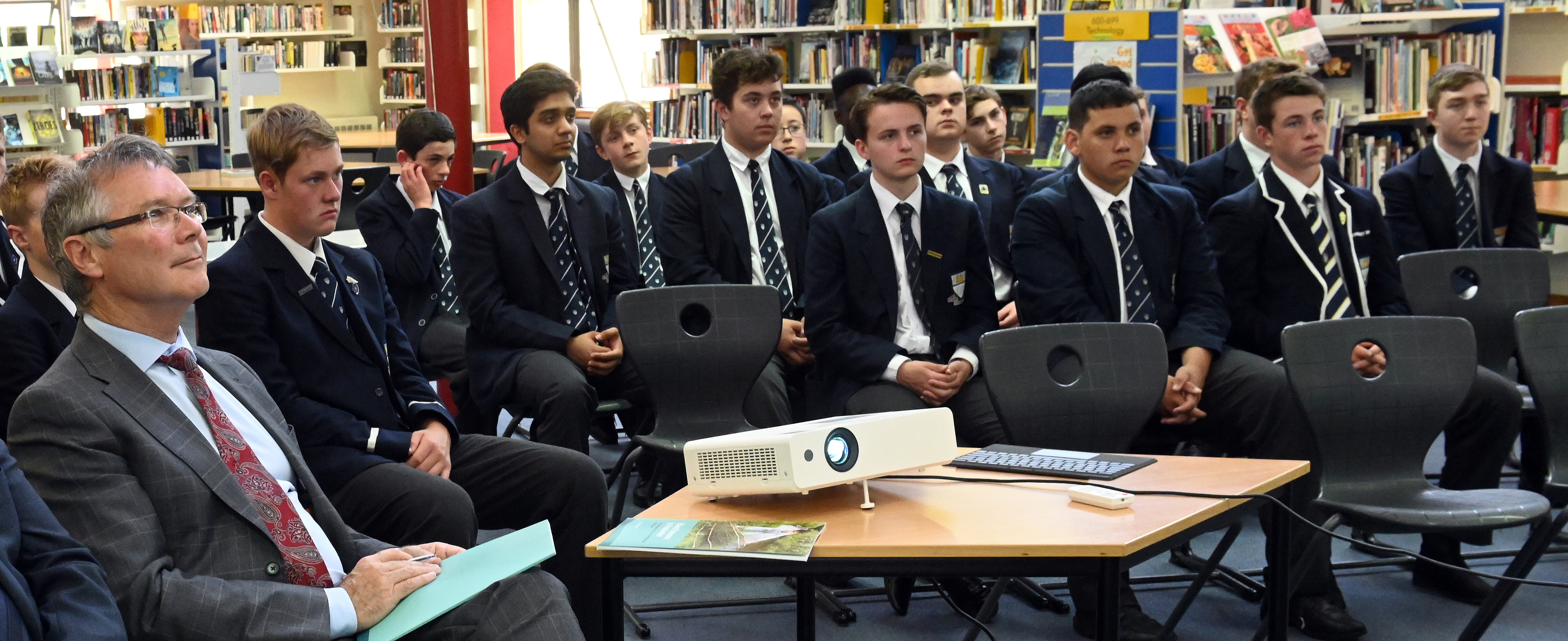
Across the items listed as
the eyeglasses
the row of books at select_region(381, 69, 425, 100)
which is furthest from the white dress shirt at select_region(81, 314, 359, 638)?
the row of books at select_region(381, 69, 425, 100)

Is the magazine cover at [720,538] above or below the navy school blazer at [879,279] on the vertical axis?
below

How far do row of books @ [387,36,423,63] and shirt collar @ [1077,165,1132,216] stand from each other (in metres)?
10.7

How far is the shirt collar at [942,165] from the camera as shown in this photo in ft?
14.6

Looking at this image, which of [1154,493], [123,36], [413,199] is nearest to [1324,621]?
[1154,493]

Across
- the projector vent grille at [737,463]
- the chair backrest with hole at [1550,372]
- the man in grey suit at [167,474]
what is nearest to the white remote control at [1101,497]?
the projector vent grille at [737,463]

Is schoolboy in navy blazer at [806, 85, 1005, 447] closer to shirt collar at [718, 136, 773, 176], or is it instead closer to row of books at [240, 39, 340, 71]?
shirt collar at [718, 136, 773, 176]

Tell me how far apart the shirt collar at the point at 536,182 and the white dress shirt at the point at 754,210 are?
0.60 meters

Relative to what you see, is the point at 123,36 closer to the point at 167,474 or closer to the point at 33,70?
the point at 33,70

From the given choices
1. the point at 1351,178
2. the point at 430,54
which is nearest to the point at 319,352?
the point at 430,54

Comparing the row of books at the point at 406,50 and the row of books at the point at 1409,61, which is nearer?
the row of books at the point at 1409,61

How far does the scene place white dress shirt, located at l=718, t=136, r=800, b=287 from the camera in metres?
4.16

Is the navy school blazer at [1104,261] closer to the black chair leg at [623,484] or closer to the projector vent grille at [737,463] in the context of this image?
the black chair leg at [623,484]

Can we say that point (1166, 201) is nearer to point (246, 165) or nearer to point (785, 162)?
point (785, 162)

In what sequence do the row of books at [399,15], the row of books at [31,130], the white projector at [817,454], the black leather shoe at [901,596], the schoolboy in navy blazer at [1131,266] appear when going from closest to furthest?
the white projector at [817,454] → the black leather shoe at [901,596] → the schoolboy in navy blazer at [1131,266] → the row of books at [31,130] → the row of books at [399,15]
